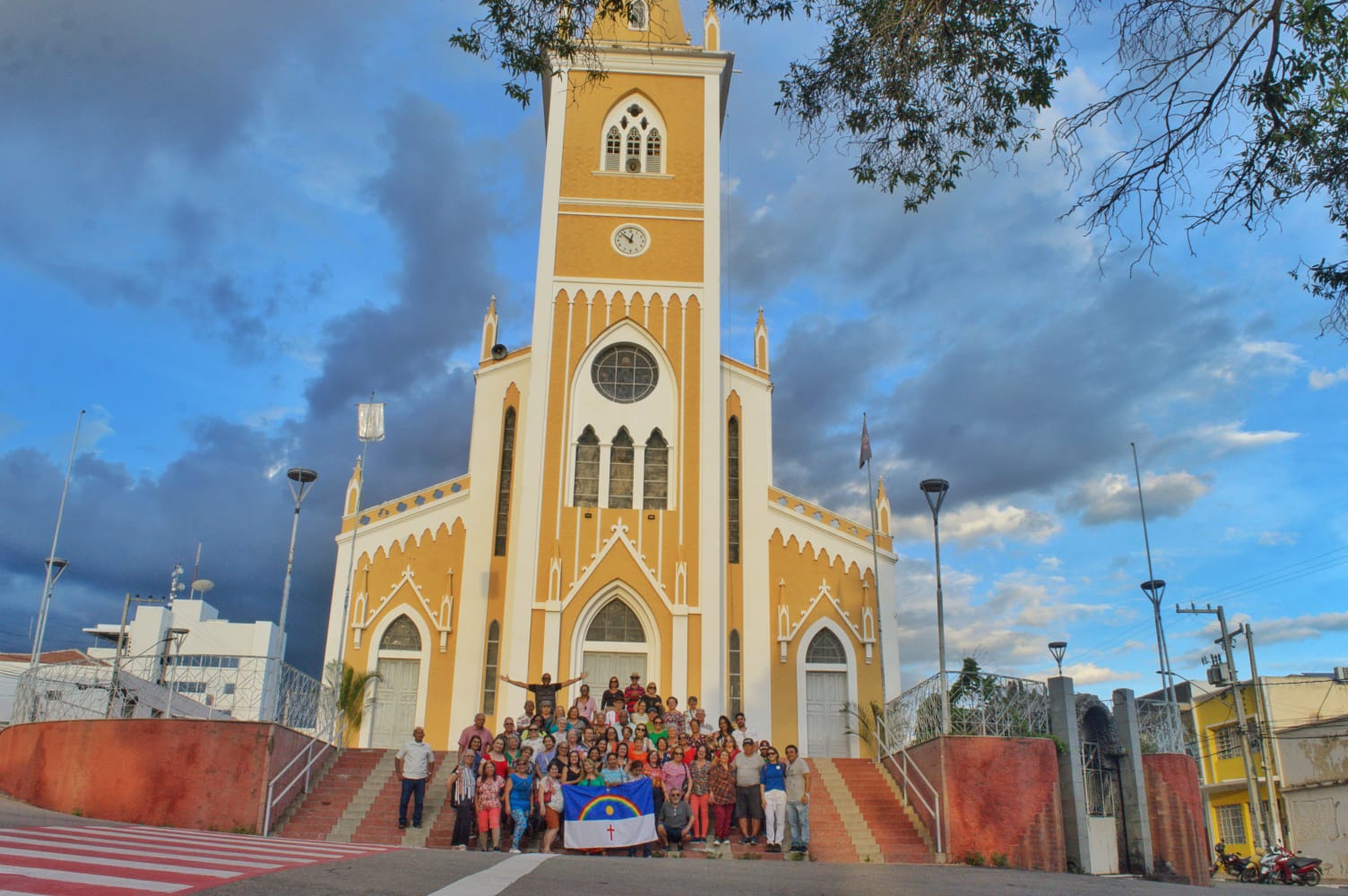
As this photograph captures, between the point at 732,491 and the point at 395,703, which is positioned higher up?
the point at 732,491

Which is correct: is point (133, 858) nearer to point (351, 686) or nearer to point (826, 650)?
point (351, 686)

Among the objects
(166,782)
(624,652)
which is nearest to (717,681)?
(624,652)

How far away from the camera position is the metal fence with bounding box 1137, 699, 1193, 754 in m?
16.3

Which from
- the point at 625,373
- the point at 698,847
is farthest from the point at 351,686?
the point at 698,847

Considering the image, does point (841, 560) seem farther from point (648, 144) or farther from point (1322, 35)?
point (1322, 35)

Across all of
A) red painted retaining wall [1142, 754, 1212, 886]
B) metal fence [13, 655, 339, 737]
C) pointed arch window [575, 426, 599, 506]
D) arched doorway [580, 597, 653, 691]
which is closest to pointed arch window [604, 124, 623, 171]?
pointed arch window [575, 426, 599, 506]

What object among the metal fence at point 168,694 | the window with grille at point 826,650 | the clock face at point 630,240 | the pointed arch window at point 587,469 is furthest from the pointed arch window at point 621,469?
the metal fence at point 168,694

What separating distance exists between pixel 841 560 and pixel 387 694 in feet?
32.9

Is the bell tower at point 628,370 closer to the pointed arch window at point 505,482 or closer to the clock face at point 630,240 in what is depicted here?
the clock face at point 630,240

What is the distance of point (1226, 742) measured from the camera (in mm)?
37219

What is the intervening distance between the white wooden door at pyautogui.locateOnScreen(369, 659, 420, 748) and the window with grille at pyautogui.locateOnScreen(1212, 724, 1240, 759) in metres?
29.1

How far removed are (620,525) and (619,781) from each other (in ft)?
30.6

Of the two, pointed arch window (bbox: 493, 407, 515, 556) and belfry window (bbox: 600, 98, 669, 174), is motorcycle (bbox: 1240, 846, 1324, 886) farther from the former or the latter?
belfry window (bbox: 600, 98, 669, 174)

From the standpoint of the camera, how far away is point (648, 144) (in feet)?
81.1
